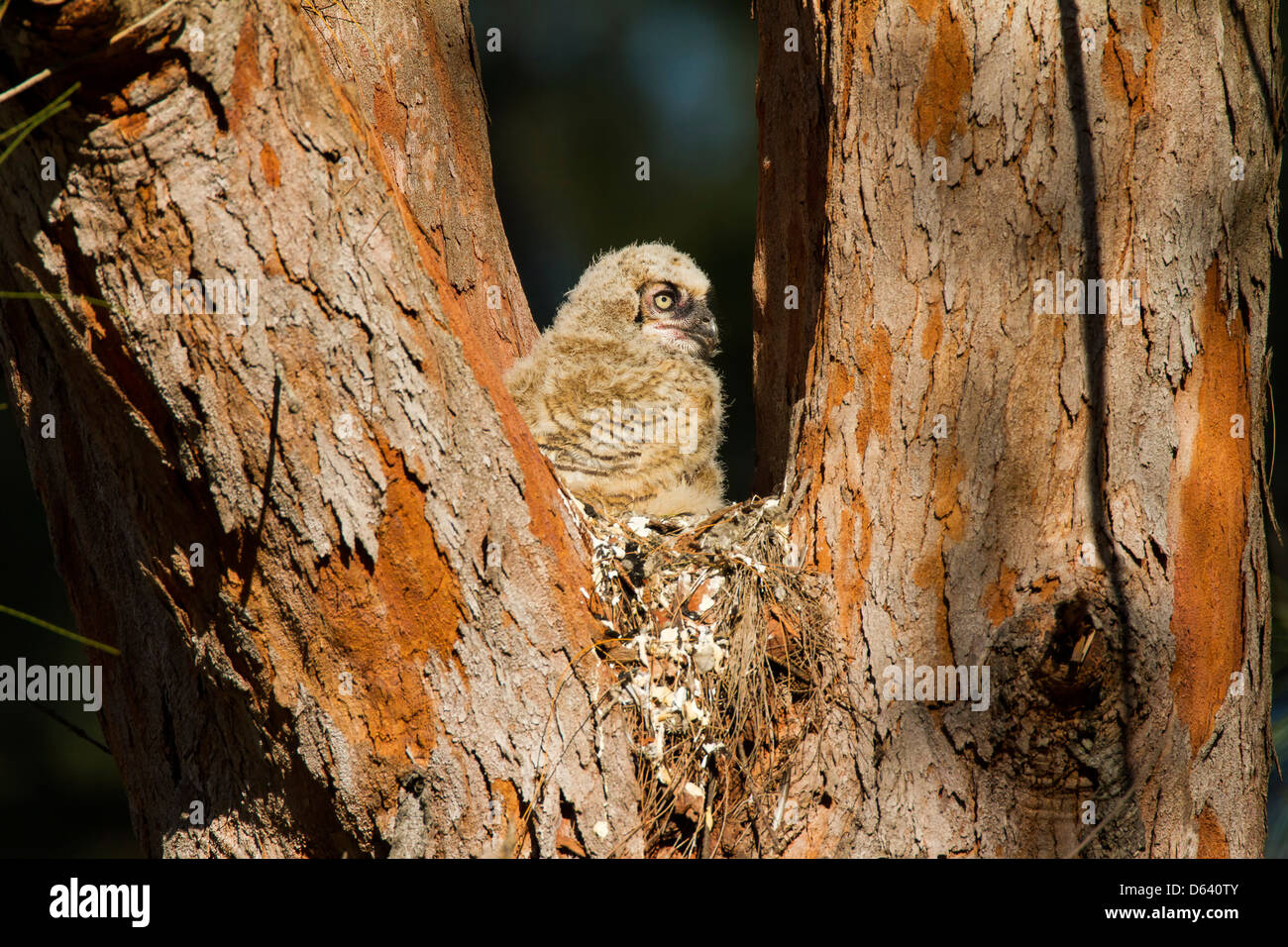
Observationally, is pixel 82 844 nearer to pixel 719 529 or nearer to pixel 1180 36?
pixel 719 529

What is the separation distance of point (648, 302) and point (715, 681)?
7.29 ft

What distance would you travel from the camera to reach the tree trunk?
2.35m

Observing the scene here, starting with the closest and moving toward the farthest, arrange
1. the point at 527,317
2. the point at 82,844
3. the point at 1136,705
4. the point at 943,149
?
the point at 1136,705
the point at 943,149
the point at 527,317
the point at 82,844

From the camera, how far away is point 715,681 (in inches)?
100

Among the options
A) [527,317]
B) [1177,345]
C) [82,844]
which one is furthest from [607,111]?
[1177,345]

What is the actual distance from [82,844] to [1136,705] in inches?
261

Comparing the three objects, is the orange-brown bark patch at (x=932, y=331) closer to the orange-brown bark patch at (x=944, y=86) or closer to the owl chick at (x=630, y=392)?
the orange-brown bark patch at (x=944, y=86)

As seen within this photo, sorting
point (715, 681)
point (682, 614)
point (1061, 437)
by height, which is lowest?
point (715, 681)

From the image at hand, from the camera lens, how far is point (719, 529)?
2.96 metres

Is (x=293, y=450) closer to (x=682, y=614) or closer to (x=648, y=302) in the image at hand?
(x=682, y=614)

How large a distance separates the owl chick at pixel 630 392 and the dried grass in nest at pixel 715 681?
84 centimetres

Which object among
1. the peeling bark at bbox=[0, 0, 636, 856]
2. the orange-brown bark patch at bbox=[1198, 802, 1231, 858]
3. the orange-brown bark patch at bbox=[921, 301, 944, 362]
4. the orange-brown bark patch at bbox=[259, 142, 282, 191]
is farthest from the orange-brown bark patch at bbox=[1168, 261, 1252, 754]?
the orange-brown bark patch at bbox=[259, 142, 282, 191]

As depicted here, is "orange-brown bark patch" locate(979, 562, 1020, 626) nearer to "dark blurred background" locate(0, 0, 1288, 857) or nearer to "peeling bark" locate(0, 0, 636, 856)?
"peeling bark" locate(0, 0, 636, 856)

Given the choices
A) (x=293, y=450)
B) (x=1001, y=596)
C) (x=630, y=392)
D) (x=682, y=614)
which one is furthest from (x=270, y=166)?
(x=630, y=392)
